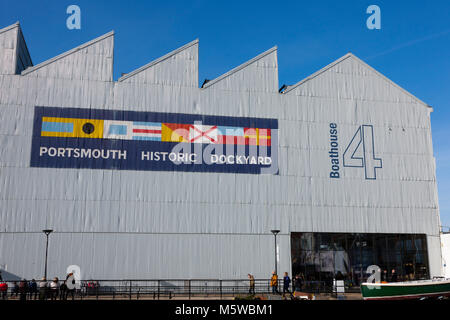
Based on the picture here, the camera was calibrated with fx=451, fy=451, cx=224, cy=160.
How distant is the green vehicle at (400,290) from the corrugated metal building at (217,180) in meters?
8.45

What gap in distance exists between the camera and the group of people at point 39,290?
985 inches

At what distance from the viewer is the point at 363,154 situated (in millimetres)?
38469

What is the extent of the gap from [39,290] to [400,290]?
21.5 m

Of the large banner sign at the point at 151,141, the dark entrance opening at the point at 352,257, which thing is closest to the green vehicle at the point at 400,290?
the dark entrance opening at the point at 352,257

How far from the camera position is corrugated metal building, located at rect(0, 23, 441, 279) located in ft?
109

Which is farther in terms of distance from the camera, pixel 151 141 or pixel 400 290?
pixel 151 141

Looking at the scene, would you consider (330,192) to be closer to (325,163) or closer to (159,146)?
(325,163)

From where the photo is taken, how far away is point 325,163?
37.8 metres

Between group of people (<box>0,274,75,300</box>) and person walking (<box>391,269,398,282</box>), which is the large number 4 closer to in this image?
person walking (<box>391,269,398,282</box>)

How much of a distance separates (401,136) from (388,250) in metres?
10.1

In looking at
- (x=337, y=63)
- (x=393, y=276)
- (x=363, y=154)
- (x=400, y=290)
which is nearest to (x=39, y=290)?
(x=400, y=290)

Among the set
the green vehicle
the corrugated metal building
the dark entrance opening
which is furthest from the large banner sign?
the green vehicle

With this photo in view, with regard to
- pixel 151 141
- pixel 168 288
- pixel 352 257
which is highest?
pixel 151 141

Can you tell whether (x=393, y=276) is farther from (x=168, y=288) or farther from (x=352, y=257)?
(x=168, y=288)
